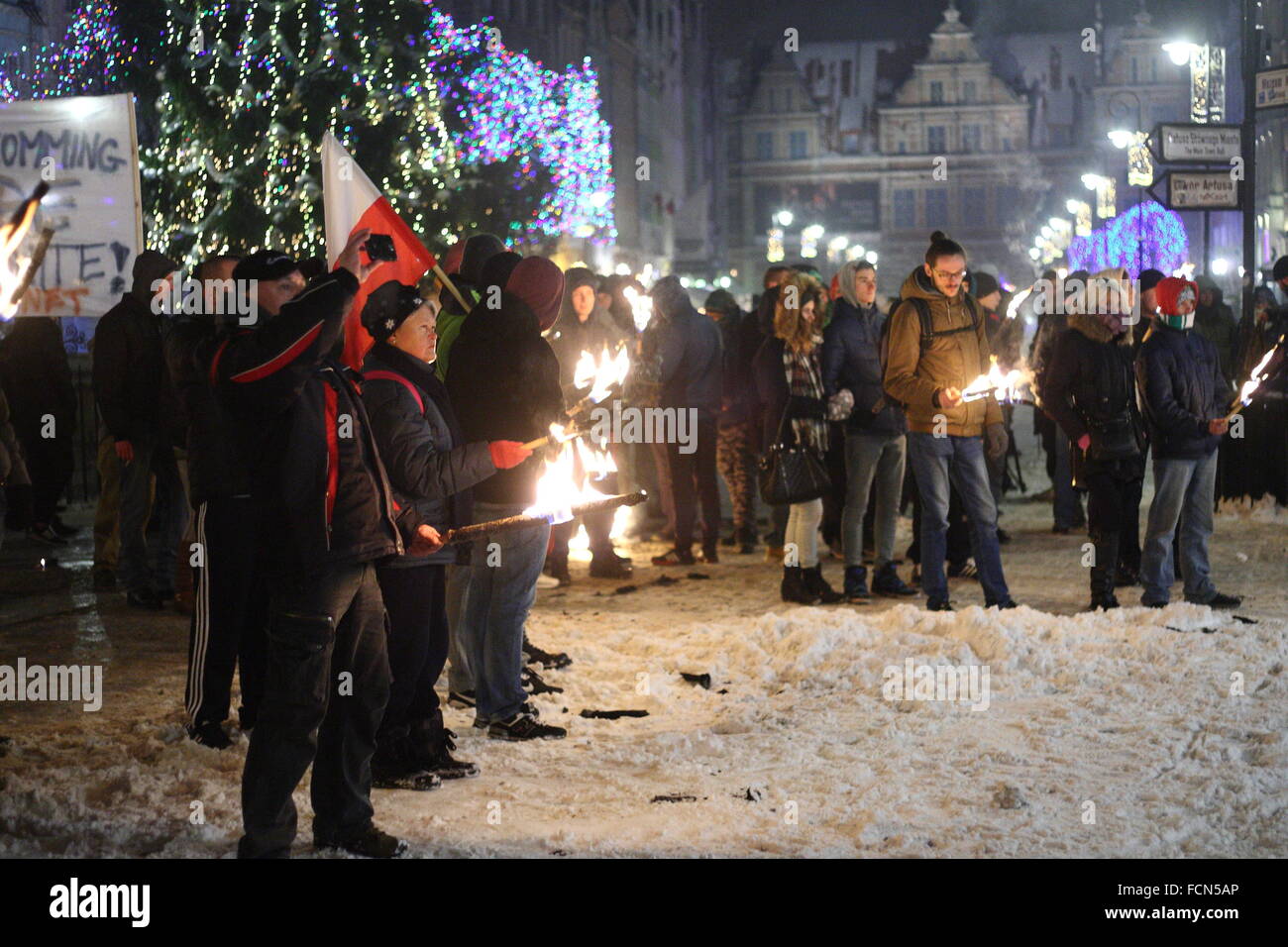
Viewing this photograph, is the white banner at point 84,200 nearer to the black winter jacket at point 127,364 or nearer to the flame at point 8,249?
the black winter jacket at point 127,364

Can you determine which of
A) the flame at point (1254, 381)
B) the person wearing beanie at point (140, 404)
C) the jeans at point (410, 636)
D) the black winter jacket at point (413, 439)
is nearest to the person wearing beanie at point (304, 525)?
the black winter jacket at point (413, 439)

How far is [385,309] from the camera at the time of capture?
5.96 metres

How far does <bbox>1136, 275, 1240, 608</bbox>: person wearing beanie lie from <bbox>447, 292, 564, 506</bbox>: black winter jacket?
Answer: 452 centimetres

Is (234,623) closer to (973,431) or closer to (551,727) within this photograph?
(551,727)

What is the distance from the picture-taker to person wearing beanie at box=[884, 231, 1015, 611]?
9.68m

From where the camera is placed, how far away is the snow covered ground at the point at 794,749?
561 cm

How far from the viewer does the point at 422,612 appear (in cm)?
606

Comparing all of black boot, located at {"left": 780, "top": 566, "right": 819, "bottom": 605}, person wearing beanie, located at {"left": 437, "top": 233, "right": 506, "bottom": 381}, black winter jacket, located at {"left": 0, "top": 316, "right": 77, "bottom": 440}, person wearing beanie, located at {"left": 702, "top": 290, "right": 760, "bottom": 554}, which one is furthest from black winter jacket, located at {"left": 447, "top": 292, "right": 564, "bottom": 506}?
black winter jacket, located at {"left": 0, "top": 316, "right": 77, "bottom": 440}

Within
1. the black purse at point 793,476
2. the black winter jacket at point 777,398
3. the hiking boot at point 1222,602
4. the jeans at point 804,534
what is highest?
the black winter jacket at point 777,398

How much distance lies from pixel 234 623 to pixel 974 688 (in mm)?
3485

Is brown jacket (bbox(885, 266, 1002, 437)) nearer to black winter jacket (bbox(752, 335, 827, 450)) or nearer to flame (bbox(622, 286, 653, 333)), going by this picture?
black winter jacket (bbox(752, 335, 827, 450))

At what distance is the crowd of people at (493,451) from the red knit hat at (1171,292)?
0.08 ft

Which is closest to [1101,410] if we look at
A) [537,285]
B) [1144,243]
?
[537,285]
